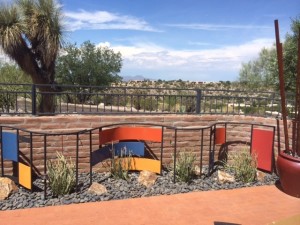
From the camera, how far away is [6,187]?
19.9ft

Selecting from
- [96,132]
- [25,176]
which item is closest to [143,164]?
[96,132]

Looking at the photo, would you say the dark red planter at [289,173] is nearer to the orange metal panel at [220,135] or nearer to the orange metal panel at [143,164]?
the orange metal panel at [220,135]

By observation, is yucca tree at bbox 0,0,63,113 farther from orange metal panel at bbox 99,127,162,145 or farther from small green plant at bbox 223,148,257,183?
small green plant at bbox 223,148,257,183

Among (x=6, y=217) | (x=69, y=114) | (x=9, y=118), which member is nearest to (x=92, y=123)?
(x=69, y=114)

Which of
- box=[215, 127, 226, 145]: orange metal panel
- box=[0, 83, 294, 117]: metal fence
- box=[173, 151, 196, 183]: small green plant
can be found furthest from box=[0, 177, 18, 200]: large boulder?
box=[215, 127, 226, 145]: orange metal panel

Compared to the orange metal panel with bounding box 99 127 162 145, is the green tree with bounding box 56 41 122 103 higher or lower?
higher

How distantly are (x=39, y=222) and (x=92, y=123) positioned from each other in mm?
2727

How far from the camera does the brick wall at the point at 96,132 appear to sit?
22.8ft

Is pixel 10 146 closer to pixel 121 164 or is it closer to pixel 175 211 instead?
pixel 121 164

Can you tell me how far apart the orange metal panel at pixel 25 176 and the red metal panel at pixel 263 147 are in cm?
489

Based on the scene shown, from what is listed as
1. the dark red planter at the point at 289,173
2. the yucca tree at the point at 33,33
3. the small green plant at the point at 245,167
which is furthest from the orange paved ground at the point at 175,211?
the yucca tree at the point at 33,33

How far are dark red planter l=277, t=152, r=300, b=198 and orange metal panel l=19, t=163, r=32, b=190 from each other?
4615 millimetres

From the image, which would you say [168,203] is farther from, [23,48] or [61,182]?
[23,48]

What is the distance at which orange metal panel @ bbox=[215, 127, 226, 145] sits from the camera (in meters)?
8.06
